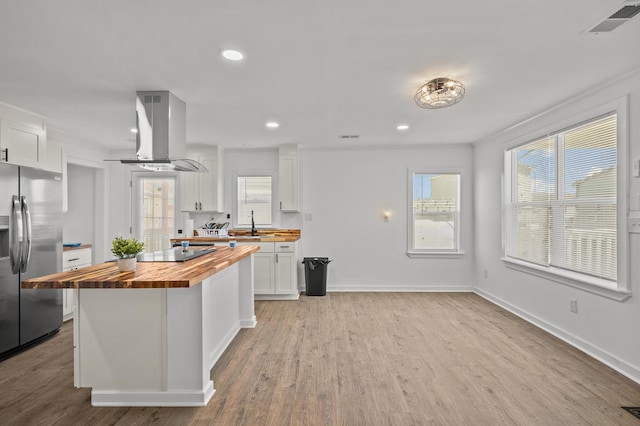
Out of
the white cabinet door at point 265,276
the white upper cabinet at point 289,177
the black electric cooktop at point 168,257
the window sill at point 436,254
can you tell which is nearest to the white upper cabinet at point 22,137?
the black electric cooktop at point 168,257

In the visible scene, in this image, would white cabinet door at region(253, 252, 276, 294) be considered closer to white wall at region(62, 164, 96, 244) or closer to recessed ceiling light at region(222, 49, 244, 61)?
white wall at region(62, 164, 96, 244)

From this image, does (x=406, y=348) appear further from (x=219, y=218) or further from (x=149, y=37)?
(x=219, y=218)

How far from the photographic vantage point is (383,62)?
7.99 feet

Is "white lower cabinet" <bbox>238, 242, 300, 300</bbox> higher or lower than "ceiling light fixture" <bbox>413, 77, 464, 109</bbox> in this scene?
lower

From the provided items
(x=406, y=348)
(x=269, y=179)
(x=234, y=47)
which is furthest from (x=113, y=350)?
(x=269, y=179)

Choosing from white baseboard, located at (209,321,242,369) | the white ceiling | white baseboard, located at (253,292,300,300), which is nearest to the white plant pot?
white baseboard, located at (209,321,242,369)

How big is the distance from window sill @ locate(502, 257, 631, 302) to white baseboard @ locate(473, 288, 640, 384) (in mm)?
497

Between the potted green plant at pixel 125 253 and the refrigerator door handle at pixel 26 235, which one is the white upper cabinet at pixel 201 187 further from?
the potted green plant at pixel 125 253

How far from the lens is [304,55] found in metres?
2.33

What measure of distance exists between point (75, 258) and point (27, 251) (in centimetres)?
93

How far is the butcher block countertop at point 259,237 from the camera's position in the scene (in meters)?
4.95

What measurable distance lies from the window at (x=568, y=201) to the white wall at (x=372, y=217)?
1135 mm

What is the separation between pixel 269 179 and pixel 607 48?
4.49 metres

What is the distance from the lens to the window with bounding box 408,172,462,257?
550cm
